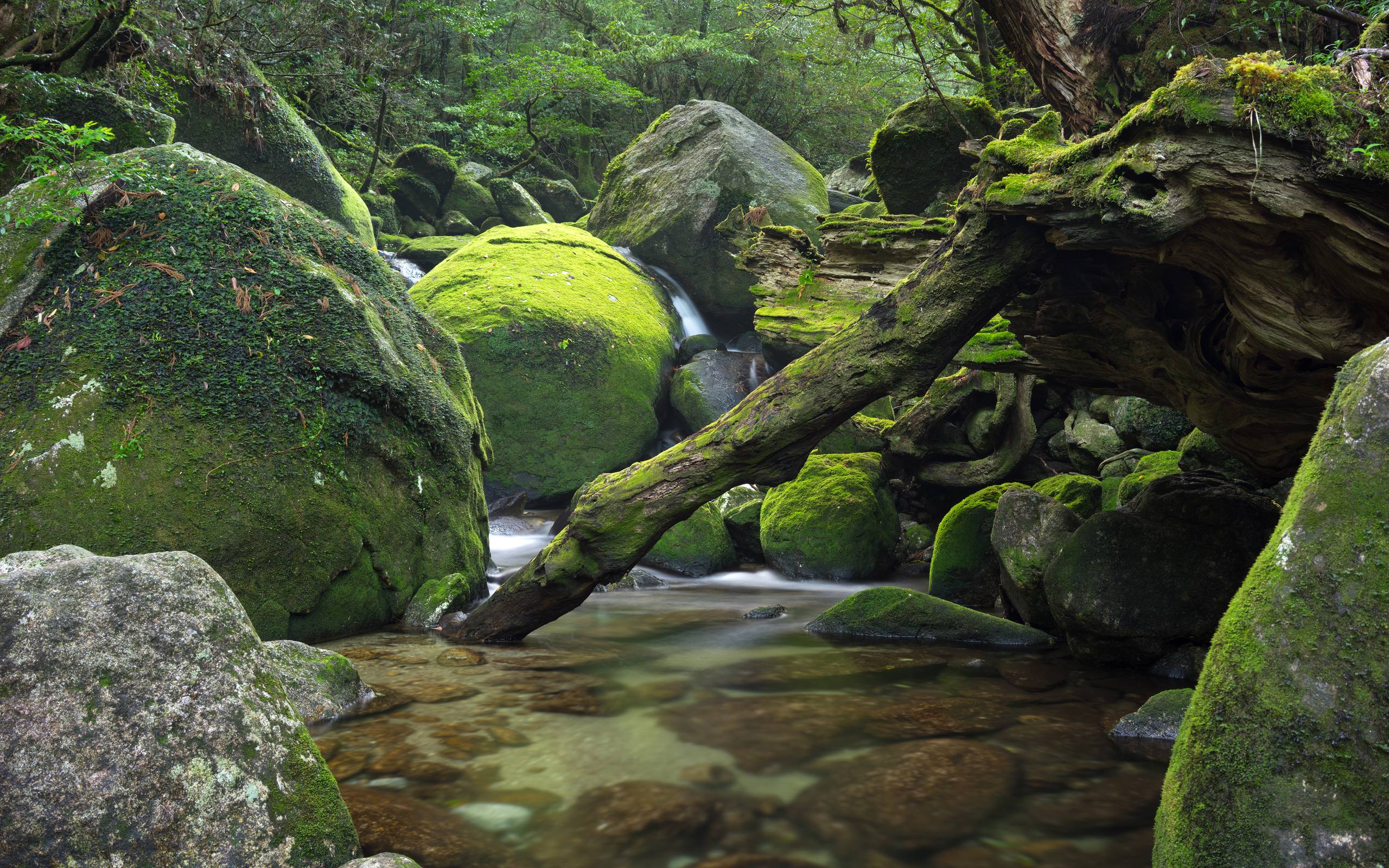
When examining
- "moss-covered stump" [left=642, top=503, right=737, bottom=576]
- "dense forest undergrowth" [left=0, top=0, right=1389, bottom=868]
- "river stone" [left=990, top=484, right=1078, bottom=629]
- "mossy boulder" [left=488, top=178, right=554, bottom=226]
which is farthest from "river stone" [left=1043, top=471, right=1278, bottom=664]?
"mossy boulder" [left=488, top=178, right=554, bottom=226]

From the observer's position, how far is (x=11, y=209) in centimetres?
524

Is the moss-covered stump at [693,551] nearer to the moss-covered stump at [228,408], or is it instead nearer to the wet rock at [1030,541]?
the moss-covered stump at [228,408]

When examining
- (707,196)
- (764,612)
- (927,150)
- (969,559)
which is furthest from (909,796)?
(707,196)

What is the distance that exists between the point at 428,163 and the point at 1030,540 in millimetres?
18602

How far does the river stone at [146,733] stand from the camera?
7.11ft

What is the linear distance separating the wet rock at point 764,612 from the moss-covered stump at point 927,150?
4949 mm

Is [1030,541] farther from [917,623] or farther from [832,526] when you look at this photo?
[832,526]

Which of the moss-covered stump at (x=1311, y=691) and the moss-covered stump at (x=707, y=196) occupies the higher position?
the moss-covered stump at (x=707, y=196)

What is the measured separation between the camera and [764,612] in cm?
756

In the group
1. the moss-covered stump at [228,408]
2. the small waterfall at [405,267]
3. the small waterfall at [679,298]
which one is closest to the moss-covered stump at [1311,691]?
the moss-covered stump at [228,408]

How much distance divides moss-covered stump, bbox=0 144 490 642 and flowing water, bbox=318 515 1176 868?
84 centimetres

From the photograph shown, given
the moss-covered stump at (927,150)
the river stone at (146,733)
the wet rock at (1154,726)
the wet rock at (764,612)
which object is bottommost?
the wet rock at (764,612)

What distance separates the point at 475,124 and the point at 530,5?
7019 mm

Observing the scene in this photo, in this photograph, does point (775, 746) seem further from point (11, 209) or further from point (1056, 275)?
point (11, 209)
